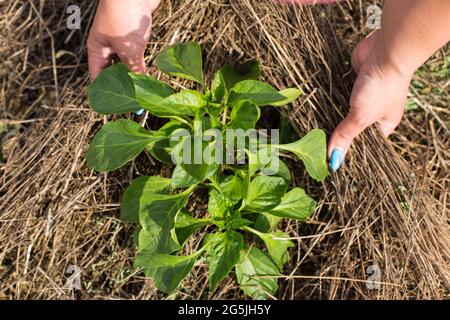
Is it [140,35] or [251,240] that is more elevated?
[140,35]

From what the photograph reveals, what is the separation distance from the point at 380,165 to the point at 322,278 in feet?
1.08

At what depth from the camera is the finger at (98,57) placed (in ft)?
4.26

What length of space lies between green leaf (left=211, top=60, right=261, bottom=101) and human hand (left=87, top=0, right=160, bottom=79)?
8.4 inches

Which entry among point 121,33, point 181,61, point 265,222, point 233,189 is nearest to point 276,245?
point 265,222

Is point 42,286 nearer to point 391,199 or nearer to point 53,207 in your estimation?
point 53,207

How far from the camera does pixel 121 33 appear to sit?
123 centimetres

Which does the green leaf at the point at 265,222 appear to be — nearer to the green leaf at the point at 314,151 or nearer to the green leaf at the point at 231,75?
the green leaf at the point at 314,151

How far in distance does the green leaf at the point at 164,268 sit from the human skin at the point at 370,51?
1.48ft

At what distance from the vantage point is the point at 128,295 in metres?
1.42

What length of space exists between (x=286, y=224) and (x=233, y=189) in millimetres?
259

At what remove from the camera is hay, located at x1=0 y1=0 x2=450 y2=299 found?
131 cm

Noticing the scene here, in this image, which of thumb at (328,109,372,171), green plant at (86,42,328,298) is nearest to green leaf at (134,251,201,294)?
green plant at (86,42,328,298)

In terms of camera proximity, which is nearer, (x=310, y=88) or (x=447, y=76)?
(x=310, y=88)

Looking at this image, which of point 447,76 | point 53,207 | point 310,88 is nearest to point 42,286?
point 53,207
